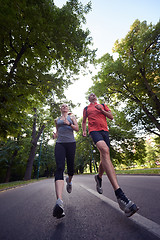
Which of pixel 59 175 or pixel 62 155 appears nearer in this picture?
pixel 59 175

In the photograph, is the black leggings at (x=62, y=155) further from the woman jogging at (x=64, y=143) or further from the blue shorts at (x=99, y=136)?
the blue shorts at (x=99, y=136)

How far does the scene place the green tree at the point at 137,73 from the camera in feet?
37.6

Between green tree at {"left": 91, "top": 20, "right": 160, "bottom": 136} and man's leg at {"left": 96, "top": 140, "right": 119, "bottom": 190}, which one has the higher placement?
green tree at {"left": 91, "top": 20, "right": 160, "bottom": 136}

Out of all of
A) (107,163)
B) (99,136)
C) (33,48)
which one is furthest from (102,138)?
(33,48)

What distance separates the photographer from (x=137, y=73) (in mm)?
12719

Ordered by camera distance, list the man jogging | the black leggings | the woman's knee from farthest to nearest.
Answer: the black leggings → the woman's knee → the man jogging

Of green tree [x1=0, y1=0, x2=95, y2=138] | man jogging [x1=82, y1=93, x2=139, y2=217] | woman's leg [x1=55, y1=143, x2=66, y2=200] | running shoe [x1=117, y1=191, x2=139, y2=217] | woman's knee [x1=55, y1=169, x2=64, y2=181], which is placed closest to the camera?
running shoe [x1=117, y1=191, x2=139, y2=217]

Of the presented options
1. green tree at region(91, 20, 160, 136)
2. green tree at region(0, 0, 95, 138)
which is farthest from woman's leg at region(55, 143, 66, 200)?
green tree at region(91, 20, 160, 136)

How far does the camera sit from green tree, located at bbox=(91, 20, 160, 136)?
11445 mm

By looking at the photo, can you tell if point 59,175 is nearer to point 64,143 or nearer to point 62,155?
point 62,155

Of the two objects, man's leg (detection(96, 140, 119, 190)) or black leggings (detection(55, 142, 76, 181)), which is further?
black leggings (detection(55, 142, 76, 181))

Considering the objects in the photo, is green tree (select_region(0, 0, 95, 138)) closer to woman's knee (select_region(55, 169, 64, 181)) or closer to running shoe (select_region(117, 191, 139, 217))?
woman's knee (select_region(55, 169, 64, 181))

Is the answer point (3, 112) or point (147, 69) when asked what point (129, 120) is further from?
point (3, 112)

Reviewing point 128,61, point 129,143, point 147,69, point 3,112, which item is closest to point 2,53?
point 3,112
